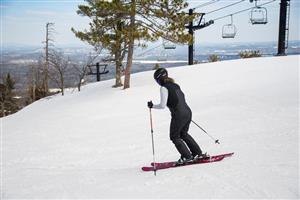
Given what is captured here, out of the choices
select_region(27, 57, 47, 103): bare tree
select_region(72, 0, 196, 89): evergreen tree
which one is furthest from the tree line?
select_region(27, 57, 47, 103): bare tree

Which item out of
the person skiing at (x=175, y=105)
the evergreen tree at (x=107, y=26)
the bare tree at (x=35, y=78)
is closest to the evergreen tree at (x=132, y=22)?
the evergreen tree at (x=107, y=26)

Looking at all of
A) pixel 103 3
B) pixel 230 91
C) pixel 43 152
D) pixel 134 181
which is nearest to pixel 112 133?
pixel 43 152

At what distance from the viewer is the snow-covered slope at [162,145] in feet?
18.4

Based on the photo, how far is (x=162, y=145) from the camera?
9.11 m

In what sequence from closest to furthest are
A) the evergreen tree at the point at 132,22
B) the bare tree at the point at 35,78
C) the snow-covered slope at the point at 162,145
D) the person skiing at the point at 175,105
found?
1. the snow-covered slope at the point at 162,145
2. the person skiing at the point at 175,105
3. the evergreen tree at the point at 132,22
4. the bare tree at the point at 35,78

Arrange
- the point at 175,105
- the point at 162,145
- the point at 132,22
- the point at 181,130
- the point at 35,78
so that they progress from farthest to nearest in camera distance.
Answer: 1. the point at 35,78
2. the point at 132,22
3. the point at 162,145
4. the point at 181,130
5. the point at 175,105

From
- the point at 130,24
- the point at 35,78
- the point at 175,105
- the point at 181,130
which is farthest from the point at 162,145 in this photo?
the point at 35,78

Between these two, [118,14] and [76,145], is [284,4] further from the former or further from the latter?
[76,145]

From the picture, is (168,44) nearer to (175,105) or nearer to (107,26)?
(107,26)

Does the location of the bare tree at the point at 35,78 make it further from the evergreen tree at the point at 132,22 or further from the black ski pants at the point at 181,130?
the black ski pants at the point at 181,130

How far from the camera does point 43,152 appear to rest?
970cm

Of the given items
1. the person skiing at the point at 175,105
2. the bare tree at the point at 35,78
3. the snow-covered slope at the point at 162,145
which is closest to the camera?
the snow-covered slope at the point at 162,145

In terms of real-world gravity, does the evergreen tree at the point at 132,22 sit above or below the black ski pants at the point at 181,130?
above

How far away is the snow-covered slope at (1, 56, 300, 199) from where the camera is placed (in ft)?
18.4
